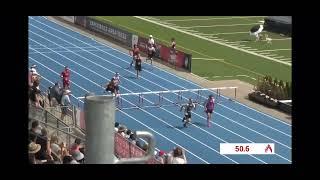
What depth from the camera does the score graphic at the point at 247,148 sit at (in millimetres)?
16219

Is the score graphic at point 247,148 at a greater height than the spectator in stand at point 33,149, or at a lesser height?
lesser

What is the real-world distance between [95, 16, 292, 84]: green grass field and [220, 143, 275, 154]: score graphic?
657 cm

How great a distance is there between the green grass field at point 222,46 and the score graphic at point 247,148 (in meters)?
6.57

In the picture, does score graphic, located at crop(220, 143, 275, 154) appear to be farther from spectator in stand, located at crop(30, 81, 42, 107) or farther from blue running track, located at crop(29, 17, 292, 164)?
spectator in stand, located at crop(30, 81, 42, 107)

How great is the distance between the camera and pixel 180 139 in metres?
16.9

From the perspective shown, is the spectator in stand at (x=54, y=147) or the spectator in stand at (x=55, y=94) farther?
the spectator in stand at (x=55, y=94)

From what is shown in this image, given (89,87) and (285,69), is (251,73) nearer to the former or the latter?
(285,69)

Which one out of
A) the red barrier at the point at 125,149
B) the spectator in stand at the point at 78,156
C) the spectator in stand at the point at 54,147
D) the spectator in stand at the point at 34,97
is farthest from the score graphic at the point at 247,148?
the spectator in stand at the point at 78,156

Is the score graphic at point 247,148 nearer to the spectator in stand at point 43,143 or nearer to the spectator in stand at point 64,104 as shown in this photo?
the spectator in stand at point 64,104

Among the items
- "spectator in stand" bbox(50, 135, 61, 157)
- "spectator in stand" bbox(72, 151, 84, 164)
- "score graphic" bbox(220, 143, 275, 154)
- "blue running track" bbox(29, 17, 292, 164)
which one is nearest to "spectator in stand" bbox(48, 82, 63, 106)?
"blue running track" bbox(29, 17, 292, 164)

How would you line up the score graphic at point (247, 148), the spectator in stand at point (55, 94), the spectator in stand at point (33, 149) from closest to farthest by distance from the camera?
the spectator in stand at point (33, 149) → the score graphic at point (247, 148) → the spectator in stand at point (55, 94)

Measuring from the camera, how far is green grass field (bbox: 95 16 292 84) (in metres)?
24.9
